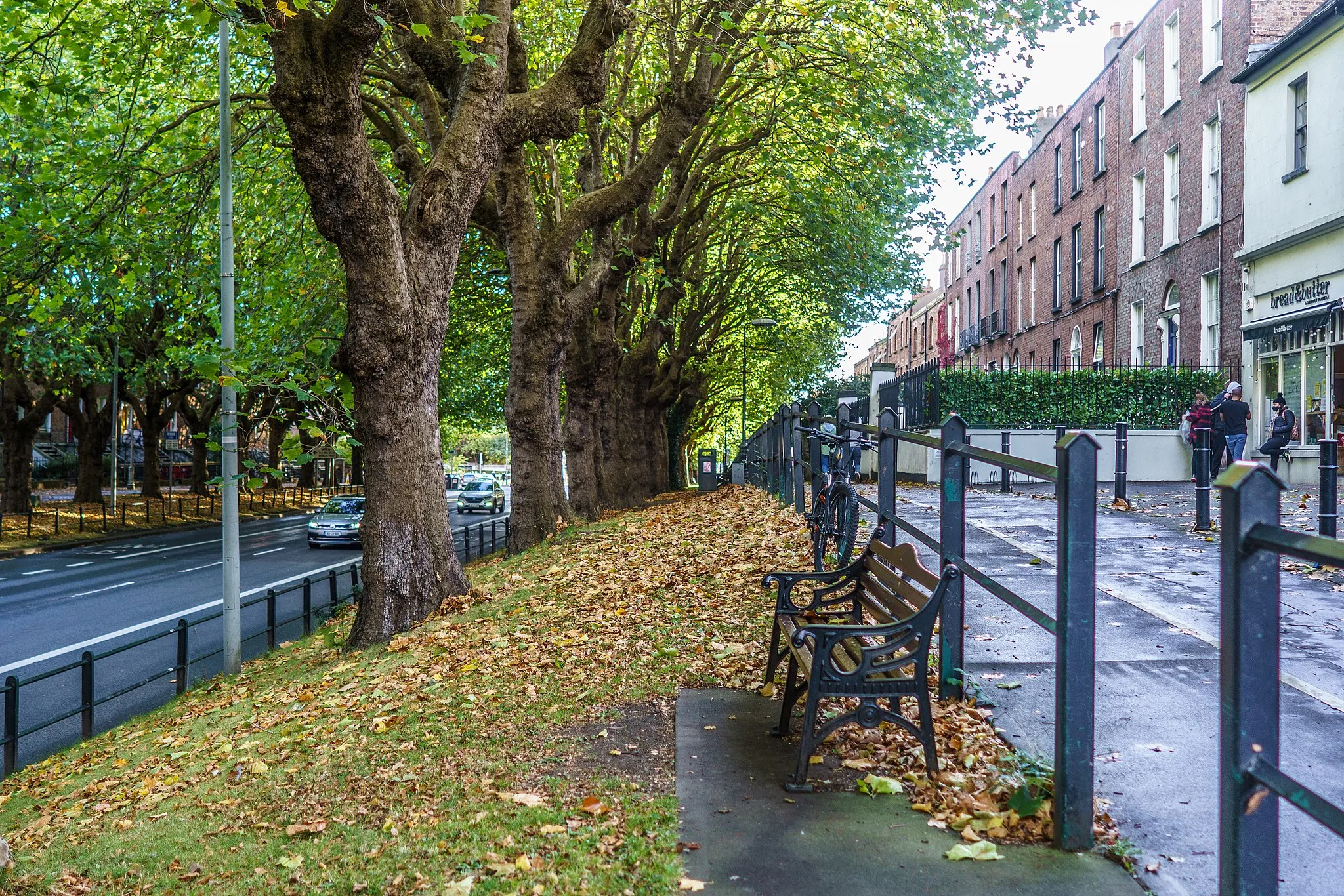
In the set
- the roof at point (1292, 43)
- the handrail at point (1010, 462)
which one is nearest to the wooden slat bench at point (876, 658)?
the handrail at point (1010, 462)

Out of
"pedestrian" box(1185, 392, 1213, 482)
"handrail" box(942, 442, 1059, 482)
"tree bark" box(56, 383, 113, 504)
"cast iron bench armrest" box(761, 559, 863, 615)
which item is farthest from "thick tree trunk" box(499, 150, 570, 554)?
"tree bark" box(56, 383, 113, 504)

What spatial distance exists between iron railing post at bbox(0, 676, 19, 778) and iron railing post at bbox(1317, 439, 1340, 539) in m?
11.2

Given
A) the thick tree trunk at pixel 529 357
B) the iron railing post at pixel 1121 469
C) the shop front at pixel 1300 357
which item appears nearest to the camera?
the thick tree trunk at pixel 529 357

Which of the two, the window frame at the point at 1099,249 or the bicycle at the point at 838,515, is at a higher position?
the window frame at the point at 1099,249

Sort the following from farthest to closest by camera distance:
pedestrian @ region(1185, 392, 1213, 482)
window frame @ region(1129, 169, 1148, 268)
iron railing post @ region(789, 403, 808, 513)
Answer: window frame @ region(1129, 169, 1148, 268), pedestrian @ region(1185, 392, 1213, 482), iron railing post @ region(789, 403, 808, 513)

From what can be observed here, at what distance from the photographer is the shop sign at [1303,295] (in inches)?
771

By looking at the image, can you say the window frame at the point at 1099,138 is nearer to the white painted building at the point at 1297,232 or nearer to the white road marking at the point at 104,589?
A: the white painted building at the point at 1297,232

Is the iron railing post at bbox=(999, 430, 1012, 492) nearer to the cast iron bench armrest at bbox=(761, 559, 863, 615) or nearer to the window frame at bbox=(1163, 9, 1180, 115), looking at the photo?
the window frame at bbox=(1163, 9, 1180, 115)

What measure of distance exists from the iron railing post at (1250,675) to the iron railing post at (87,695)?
27.8ft

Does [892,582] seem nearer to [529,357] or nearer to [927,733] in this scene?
[927,733]

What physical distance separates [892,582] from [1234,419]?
15660 millimetres

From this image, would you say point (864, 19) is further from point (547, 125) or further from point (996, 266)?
point (996, 266)

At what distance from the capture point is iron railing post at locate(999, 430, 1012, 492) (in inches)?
717

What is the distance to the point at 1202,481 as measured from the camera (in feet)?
40.5
